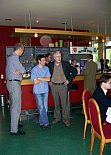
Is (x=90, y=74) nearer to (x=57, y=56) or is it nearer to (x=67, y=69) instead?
(x=67, y=69)

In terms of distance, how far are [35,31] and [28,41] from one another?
→ 2.80 m

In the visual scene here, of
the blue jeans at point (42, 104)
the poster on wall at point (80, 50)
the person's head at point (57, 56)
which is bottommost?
the blue jeans at point (42, 104)

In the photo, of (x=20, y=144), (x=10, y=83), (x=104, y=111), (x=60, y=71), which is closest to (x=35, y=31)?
(x=60, y=71)

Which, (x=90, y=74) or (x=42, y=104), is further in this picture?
(x=90, y=74)

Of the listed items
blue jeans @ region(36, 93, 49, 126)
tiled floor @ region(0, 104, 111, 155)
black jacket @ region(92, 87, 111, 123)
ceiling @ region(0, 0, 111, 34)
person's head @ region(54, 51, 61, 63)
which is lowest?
tiled floor @ region(0, 104, 111, 155)

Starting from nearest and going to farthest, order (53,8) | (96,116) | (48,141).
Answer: (96,116), (48,141), (53,8)

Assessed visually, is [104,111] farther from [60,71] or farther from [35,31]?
[35,31]

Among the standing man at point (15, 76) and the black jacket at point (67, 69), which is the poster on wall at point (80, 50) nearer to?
the black jacket at point (67, 69)

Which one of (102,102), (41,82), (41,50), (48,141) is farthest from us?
(41,50)

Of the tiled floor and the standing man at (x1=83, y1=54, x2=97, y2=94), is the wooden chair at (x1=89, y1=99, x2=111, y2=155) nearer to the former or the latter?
the tiled floor

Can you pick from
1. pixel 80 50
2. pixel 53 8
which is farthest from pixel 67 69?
pixel 80 50

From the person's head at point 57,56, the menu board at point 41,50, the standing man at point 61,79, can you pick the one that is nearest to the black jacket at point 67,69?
the standing man at point 61,79

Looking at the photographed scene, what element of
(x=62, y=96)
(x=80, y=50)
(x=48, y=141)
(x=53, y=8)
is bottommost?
(x=48, y=141)

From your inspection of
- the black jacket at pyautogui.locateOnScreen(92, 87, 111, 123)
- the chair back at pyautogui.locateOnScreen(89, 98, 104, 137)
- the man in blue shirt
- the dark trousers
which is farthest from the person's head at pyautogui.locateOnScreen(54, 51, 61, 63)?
the chair back at pyautogui.locateOnScreen(89, 98, 104, 137)
